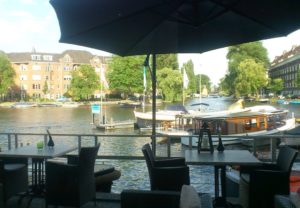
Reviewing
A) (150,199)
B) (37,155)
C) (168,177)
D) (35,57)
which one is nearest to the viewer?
(150,199)

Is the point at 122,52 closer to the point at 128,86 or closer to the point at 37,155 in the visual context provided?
the point at 37,155

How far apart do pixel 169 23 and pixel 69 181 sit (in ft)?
7.24

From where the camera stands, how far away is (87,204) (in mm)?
5406

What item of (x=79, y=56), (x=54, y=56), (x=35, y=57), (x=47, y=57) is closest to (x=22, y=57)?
(x=35, y=57)

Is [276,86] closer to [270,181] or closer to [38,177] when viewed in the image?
[38,177]

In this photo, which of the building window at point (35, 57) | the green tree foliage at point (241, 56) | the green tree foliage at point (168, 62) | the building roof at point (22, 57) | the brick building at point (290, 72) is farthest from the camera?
the building window at point (35, 57)

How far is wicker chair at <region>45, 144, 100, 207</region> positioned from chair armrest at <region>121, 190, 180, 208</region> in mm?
1395

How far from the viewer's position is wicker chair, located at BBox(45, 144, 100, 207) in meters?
4.63

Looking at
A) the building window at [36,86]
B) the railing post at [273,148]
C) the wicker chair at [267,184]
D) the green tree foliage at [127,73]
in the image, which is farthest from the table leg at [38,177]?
the building window at [36,86]

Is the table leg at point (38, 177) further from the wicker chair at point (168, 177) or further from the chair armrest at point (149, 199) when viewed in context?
the chair armrest at point (149, 199)

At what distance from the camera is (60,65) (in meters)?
104

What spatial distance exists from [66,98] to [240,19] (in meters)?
96.4

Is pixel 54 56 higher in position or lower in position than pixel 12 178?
higher

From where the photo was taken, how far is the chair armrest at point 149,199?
10.8ft
